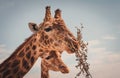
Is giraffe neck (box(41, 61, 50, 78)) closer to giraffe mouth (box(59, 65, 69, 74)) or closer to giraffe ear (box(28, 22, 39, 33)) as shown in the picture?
giraffe mouth (box(59, 65, 69, 74))

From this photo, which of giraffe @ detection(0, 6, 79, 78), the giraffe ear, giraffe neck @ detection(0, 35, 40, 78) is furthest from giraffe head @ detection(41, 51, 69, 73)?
the giraffe ear

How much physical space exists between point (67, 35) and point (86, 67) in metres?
1.22

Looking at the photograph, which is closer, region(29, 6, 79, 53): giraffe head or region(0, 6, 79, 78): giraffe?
region(0, 6, 79, 78): giraffe

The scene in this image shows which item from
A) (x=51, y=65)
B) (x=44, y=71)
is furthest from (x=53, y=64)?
(x=44, y=71)

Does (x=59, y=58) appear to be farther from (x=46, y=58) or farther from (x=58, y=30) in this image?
(x=58, y=30)

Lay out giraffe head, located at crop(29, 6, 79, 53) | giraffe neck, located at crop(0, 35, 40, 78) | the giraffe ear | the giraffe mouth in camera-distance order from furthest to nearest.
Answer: giraffe head, located at crop(29, 6, 79, 53) → the giraffe ear → the giraffe mouth → giraffe neck, located at crop(0, 35, 40, 78)

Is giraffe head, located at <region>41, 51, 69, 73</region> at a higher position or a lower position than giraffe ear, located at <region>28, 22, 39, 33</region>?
lower

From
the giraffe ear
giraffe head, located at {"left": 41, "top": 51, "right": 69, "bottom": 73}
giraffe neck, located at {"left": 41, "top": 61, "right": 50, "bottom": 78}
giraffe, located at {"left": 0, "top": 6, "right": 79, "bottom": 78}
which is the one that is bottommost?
giraffe neck, located at {"left": 41, "top": 61, "right": 50, "bottom": 78}

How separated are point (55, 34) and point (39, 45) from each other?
3.14ft

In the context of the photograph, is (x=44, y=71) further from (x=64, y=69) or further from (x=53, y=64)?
(x=64, y=69)

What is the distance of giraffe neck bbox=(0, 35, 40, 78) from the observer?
778cm

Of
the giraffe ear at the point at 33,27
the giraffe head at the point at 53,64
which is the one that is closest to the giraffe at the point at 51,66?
the giraffe head at the point at 53,64

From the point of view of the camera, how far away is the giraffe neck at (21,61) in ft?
25.5

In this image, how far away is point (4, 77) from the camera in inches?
302
